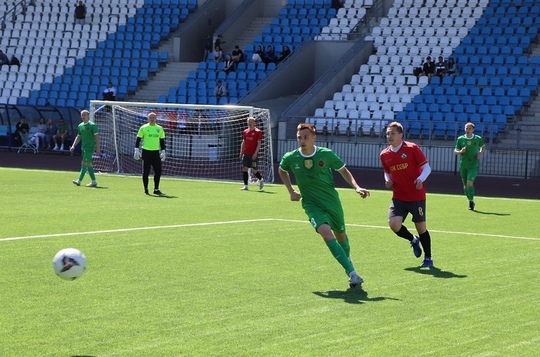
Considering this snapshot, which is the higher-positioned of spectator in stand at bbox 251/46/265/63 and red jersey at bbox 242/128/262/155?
spectator in stand at bbox 251/46/265/63

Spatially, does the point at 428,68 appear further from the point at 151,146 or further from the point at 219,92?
the point at 151,146

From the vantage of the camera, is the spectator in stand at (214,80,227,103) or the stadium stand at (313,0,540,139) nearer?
the stadium stand at (313,0,540,139)

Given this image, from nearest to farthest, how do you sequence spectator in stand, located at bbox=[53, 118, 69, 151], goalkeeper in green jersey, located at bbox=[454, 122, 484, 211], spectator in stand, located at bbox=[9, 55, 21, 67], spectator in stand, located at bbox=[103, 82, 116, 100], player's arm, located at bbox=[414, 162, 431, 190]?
1. player's arm, located at bbox=[414, 162, 431, 190]
2. goalkeeper in green jersey, located at bbox=[454, 122, 484, 211]
3. spectator in stand, located at bbox=[53, 118, 69, 151]
4. spectator in stand, located at bbox=[103, 82, 116, 100]
5. spectator in stand, located at bbox=[9, 55, 21, 67]

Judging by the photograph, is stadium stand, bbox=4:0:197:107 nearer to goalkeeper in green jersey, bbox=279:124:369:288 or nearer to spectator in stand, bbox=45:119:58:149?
spectator in stand, bbox=45:119:58:149

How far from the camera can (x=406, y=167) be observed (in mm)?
13094

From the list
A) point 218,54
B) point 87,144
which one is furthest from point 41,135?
point 87,144

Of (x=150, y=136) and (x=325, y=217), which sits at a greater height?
(x=150, y=136)

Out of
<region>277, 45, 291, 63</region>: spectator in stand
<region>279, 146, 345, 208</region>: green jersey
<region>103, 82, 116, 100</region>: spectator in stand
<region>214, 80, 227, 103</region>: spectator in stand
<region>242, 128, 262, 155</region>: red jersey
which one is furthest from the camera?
<region>277, 45, 291, 63</region>: spectator in stand

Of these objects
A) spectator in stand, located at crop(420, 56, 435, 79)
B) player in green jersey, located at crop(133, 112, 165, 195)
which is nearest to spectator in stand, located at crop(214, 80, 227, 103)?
spectator in stand, located at crop(420, 56, 435, 79)

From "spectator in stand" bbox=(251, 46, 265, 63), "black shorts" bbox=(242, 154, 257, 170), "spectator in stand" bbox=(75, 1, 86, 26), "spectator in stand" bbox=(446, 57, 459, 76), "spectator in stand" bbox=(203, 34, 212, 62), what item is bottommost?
"black shorts" bbox=(242, 154, 257, 170)

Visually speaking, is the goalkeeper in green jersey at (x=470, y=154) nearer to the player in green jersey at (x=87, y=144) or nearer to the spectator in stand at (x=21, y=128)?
the player in green jersey at (x=87, y=144)

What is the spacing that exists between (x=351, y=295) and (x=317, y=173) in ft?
5.24

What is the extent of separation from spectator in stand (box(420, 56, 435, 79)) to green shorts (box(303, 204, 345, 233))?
28889 millimetres

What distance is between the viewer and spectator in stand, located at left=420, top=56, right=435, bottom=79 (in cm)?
3956
